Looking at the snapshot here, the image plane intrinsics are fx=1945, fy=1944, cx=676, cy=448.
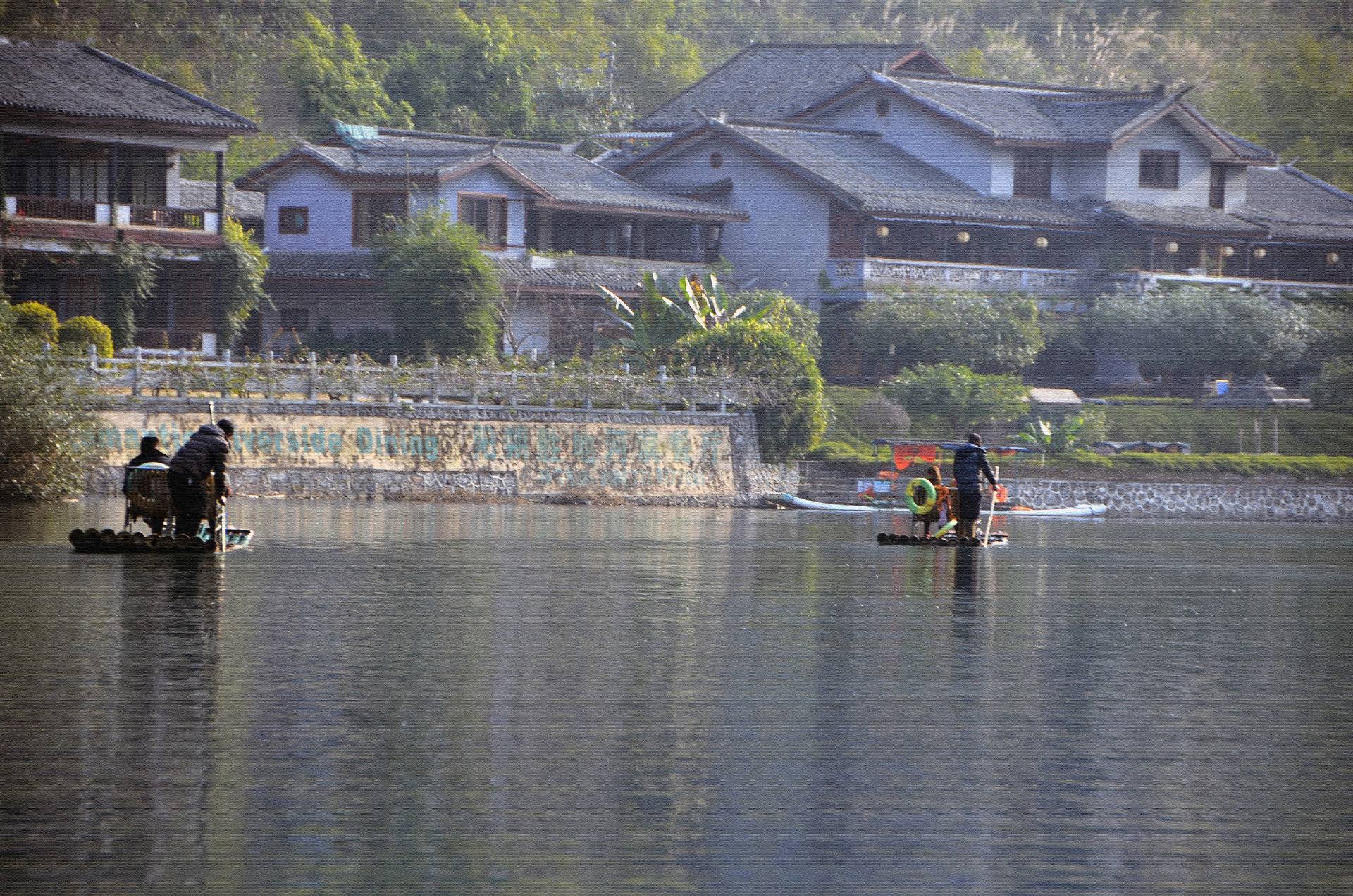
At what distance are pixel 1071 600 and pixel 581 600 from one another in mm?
6345

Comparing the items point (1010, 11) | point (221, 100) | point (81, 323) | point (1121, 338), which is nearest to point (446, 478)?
point (81, 323)

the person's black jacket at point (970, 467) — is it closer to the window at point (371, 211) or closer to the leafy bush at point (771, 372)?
the leafy bush at point (771, 372)

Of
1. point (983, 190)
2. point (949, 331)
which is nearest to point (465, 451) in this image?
point (949, 331)

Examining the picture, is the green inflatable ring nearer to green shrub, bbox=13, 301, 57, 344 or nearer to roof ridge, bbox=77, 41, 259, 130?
green shrub, bbox=13, 301, 57, 344

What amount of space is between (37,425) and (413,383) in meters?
10.3

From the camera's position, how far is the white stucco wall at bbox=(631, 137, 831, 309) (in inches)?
2328

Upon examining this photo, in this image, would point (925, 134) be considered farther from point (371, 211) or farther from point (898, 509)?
point (898, 509)

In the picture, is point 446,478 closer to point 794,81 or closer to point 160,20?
point 794,81

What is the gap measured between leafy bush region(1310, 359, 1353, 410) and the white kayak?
1228 cm

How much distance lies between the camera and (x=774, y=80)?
7144cm

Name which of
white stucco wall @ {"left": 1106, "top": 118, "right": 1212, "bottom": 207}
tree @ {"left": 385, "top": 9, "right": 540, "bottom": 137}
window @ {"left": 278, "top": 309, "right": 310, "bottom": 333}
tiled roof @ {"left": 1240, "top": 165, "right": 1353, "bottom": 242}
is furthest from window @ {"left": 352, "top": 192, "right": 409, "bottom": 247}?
tiled roof @ {"left": 1240, "top": 165, "right": 1353, "bottom": 242}

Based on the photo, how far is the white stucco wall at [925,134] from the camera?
6250 centimetres

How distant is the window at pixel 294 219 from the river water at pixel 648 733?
31894 mm

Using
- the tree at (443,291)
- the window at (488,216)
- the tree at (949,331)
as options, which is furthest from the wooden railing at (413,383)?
the tree at (949,331)
